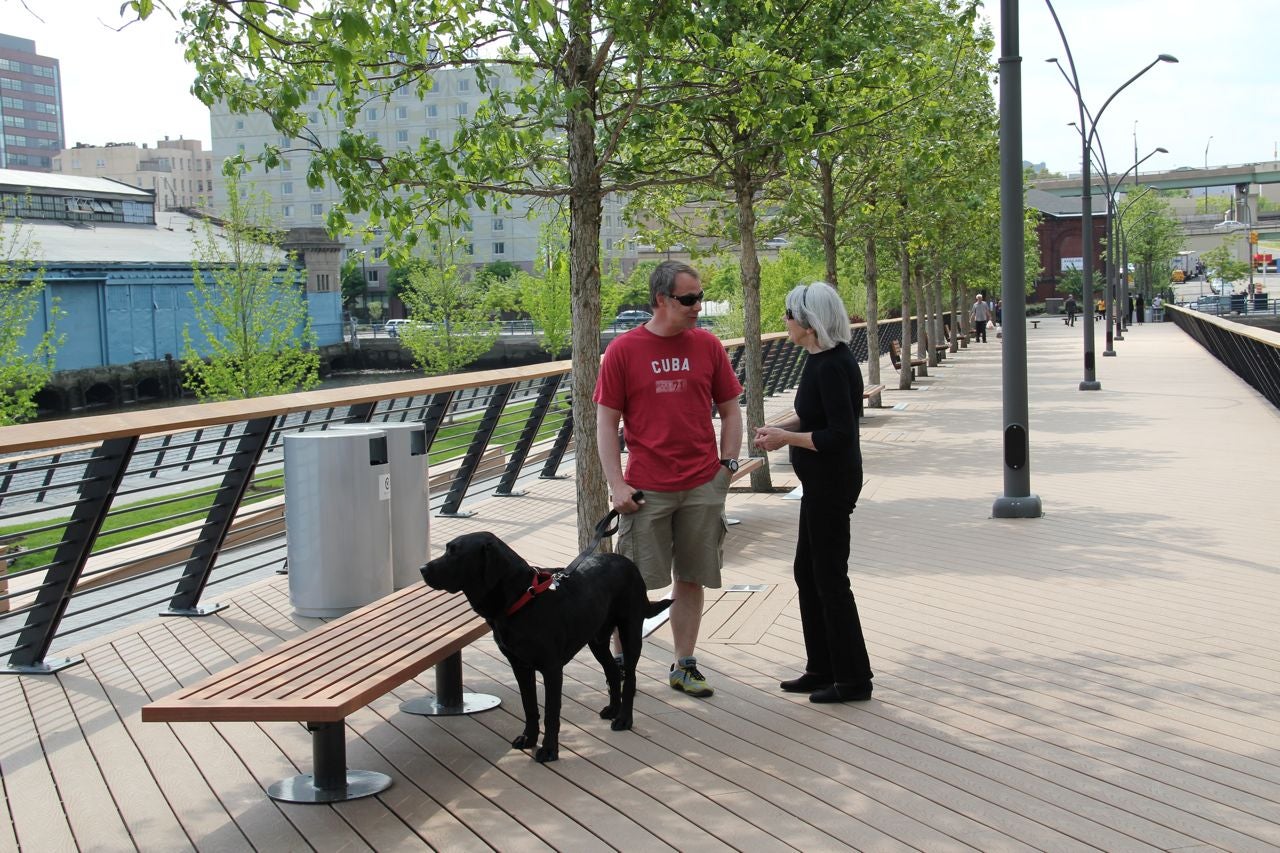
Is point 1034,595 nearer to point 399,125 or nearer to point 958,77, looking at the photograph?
point 958,77

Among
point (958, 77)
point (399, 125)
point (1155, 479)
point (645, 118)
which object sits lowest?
point (1155, 479)

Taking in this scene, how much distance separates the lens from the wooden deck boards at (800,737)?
14.5 ft

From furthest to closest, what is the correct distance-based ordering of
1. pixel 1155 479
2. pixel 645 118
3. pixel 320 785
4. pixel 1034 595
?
pixel 1155 479 → pixel 645 118 → pixel 1034 595 → pixel 320 785

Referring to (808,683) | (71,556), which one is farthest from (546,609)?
(71,556)

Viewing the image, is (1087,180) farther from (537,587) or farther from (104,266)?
(104,266)

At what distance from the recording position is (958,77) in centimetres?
1775

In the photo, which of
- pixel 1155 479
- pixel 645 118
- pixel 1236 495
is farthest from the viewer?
pixel 1155 479

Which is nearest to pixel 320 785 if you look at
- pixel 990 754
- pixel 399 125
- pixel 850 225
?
pixel 990 754

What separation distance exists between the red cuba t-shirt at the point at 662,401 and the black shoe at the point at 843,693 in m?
1.02

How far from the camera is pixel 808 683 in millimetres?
5973

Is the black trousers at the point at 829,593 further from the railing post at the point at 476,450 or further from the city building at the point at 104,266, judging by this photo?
the city building at the point at 104,266

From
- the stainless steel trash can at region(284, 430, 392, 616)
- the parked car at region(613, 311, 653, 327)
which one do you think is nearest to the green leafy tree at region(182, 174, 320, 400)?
the parked car at region(613, 311, 653, 327)

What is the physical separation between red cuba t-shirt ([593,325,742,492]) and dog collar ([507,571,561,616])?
85 centimetres

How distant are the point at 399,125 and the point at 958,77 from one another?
111m
